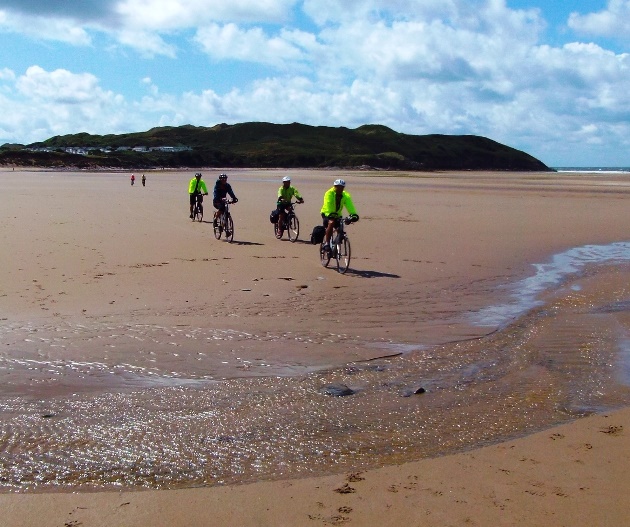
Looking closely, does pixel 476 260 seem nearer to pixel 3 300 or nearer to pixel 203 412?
pixel 3 300

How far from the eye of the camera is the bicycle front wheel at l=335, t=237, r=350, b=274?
1212 centimetres

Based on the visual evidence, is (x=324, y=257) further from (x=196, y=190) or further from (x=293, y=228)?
(x=196, y=190)

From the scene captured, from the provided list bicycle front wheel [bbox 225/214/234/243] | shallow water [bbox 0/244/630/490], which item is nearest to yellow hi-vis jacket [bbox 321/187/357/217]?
bicycle front wheel [bbox 225/214/234/243]

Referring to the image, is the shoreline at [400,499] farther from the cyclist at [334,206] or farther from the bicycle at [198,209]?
the bicycle at [198,209]

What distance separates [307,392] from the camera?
5.83 m

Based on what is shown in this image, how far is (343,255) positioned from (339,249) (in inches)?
5.0

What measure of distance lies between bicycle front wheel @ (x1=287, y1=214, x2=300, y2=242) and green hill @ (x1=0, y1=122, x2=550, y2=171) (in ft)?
277

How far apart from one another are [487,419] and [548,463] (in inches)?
34.2

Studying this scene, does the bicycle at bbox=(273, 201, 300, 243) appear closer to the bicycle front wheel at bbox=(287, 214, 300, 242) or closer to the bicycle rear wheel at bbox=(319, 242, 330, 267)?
the bicycle front wheel at bbox=(287, 214, 300, 242)

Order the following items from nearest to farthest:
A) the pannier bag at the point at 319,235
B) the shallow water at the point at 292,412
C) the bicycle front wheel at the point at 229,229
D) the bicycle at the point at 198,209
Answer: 1. the shallow water at the point at 292,412
2. the pannier bag at the point at 319,235
3. the bicycle front wheel at the point at 229,229
4. the bicycle at the point at 198,209

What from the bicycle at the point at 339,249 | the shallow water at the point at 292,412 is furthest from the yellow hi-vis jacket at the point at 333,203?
the shallow water at the point at 292,412

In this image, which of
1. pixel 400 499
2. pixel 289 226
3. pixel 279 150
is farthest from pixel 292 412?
pixel 279 150

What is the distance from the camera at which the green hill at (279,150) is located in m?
111

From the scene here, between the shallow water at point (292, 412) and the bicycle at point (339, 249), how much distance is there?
4.61 meters
